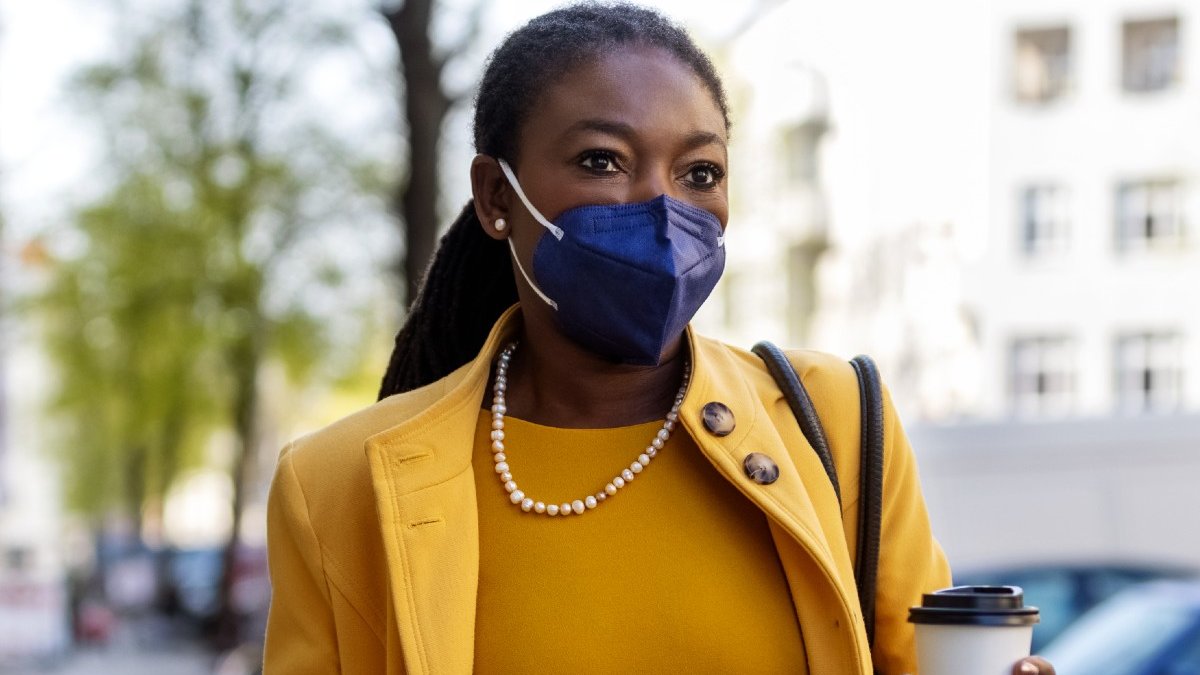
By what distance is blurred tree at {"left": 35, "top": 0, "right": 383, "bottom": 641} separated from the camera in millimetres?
23125

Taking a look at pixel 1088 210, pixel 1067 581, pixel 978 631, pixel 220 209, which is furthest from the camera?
pixel 1088 210

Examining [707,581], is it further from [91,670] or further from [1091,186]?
[1091,186]

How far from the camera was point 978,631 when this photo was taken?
2.13 m

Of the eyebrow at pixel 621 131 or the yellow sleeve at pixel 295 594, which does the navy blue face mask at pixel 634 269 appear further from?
the yellow sleeve at pixel 295 594

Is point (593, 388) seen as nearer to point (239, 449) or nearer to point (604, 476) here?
point (604, 476)

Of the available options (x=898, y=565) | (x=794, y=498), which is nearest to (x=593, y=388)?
(x=794, y=498)

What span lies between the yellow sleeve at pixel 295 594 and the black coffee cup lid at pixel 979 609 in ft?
2.90

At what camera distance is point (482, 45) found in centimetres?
995

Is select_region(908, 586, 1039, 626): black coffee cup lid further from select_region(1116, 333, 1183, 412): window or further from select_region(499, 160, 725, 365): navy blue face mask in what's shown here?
select_region(1116, 333, 1183, 412): window

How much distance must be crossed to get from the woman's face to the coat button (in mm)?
351

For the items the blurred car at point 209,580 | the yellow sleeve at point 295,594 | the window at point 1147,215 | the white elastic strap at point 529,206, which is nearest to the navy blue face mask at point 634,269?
the white elastic strap at point 529,206

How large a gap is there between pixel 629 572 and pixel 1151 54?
2901 centimetres

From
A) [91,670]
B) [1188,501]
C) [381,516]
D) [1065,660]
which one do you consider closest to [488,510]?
Answer: [381,516]

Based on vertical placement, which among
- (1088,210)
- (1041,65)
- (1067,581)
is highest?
(1041,65)
